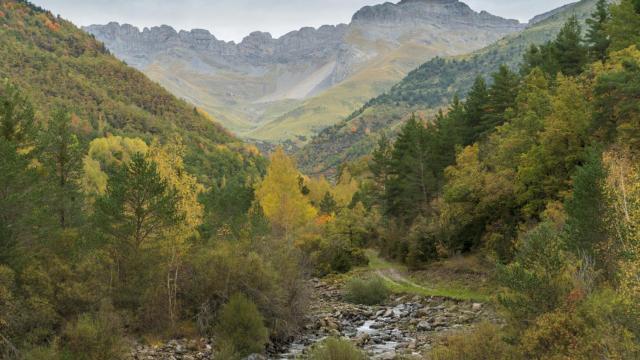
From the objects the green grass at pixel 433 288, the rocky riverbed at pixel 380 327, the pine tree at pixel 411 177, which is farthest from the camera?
the pine tree at pixel 411 177

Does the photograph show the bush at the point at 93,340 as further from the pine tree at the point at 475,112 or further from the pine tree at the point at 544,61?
the pine tree at the point at 544,61

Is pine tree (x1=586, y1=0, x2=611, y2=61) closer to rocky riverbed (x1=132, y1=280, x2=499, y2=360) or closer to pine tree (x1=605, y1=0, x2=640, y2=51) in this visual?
pine tree (x1=605, y1=0, x2=640, y2=51)

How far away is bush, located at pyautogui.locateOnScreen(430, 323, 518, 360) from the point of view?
870 inches

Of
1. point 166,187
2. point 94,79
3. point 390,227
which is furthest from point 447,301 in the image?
point 94,79

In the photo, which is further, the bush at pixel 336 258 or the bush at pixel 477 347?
the bush at pixel 336 258

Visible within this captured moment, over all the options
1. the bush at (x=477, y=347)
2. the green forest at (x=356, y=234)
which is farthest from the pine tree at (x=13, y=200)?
the bush at (x=477, y=347)

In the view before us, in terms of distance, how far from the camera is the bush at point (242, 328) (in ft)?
102

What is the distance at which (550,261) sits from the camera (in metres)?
20.2

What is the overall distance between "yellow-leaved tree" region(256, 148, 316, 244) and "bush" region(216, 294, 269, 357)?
1387 inches

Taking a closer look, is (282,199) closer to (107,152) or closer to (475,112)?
(475,112)

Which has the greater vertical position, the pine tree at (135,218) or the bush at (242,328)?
the pine tree at (135,218)

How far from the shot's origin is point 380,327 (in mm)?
39406

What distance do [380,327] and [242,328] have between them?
39.3ft

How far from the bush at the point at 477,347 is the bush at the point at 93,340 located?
14392 millimetres
